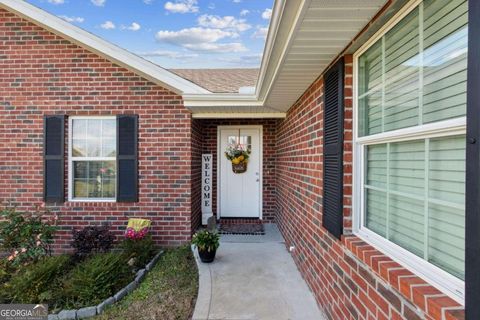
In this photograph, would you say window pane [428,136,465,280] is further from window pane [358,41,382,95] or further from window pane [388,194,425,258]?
window pane [358,41,382,95]

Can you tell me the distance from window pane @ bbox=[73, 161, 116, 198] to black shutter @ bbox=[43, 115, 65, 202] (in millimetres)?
235

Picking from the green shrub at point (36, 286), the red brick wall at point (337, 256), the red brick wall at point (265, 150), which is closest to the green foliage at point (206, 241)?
the red brick wall at point (337, 256)

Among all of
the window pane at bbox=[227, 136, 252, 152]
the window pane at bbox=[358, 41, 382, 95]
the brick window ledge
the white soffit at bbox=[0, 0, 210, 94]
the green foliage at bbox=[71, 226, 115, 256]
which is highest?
the white soffit at bbox=[0, 0, 210, 94]

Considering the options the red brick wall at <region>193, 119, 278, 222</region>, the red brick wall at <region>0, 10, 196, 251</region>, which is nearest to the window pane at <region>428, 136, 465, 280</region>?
the red brick wall at <region>0, 10, 196, 251</region>

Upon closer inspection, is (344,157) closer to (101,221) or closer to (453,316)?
(453,316)

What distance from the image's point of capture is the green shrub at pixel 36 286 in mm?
3477

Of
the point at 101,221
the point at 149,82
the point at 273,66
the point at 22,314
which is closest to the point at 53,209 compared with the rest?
the point at 101,221

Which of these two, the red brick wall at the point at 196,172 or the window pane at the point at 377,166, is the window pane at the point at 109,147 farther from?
the window pane at the point at 377,166

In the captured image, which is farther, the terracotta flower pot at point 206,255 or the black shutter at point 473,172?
the terracotta flower pot at point 206,255

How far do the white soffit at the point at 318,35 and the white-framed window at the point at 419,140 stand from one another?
18 centimetres

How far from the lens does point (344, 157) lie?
250cm

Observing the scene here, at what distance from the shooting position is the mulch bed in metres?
5.99

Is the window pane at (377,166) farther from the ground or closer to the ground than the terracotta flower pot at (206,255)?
farther from the ground

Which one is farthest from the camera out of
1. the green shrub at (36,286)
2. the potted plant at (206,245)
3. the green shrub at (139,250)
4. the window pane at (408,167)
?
the green shrub at (139,250)
